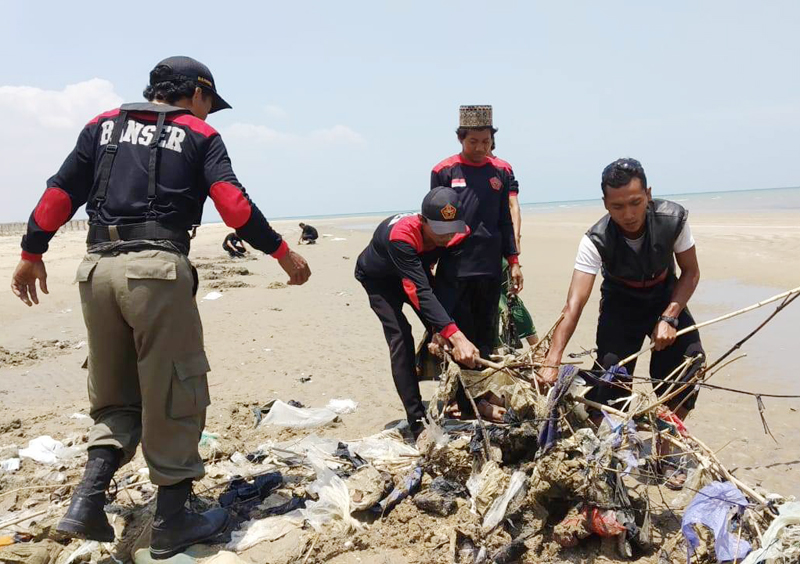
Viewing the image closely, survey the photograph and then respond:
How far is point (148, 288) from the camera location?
101 inches

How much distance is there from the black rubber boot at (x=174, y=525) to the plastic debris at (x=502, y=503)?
1.27m

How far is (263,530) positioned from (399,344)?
4.71 feet

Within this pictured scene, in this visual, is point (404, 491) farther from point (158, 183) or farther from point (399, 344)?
point (158, 183)

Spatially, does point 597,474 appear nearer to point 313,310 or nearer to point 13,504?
point 13,504

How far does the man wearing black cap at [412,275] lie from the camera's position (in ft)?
11.5

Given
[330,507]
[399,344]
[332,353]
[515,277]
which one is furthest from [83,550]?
[332,353]

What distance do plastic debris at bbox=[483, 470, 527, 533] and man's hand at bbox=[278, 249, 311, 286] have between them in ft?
4.43

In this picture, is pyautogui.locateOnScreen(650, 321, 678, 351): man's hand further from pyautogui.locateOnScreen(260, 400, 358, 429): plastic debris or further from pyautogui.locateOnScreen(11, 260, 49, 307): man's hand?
pyautogui.locateOnScreen(11, 260, 49, 307): man's hand

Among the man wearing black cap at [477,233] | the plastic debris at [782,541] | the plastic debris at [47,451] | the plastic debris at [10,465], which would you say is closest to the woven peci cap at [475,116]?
the man wearing black cap at [477,233]

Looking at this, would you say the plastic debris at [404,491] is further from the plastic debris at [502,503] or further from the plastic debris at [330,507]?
the plastic debris at [502,503]

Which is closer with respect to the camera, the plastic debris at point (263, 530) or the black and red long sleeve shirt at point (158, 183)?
the black and red long sleeve shirt at point (158, 183)

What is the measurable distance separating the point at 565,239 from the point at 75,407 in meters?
18.3

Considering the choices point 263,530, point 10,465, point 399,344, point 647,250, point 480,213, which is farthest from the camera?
point 480,213

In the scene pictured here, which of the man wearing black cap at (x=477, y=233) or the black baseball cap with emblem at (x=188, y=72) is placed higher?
the black baseball cap with emblem at (x=188, y=72)
